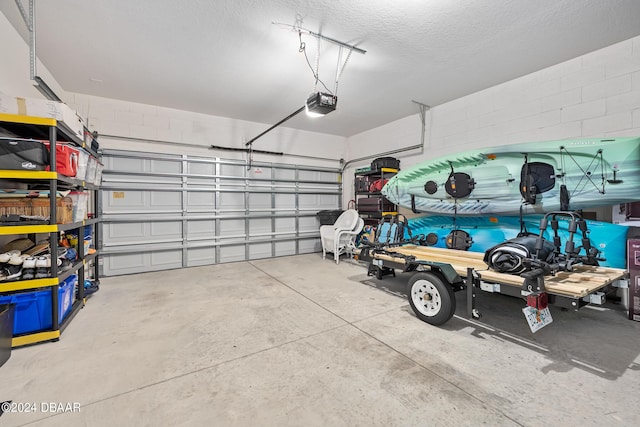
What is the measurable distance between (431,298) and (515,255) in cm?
89

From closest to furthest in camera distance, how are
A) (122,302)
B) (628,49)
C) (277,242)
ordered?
(628,49) < (122,302) < (277,242)

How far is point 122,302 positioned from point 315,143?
5598 mm

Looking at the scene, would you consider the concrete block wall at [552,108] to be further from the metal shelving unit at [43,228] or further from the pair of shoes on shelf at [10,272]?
the pair of shoes on shelf at [10,272]

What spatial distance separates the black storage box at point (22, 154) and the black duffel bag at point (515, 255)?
4.27 m

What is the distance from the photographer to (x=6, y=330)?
7.06 feet

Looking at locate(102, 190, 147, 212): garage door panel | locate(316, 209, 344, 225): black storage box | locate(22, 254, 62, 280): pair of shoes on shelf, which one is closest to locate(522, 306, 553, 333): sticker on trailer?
locate(22, 254, 62, 280): pair of shoes on shelf

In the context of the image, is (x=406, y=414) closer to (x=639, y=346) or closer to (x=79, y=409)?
(x=79, y=409)

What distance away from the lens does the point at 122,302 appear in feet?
11.6

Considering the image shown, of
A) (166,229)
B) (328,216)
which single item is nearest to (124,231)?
(166,229)

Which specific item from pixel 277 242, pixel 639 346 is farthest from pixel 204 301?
pixel 639 346

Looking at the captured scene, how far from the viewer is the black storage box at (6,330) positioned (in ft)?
6.79

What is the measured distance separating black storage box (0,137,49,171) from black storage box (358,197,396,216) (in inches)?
211

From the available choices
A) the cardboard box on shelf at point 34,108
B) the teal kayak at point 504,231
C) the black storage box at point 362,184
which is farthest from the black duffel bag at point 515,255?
the cardboard box on shelf at point 34,108

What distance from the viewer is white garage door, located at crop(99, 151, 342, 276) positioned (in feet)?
16.8
